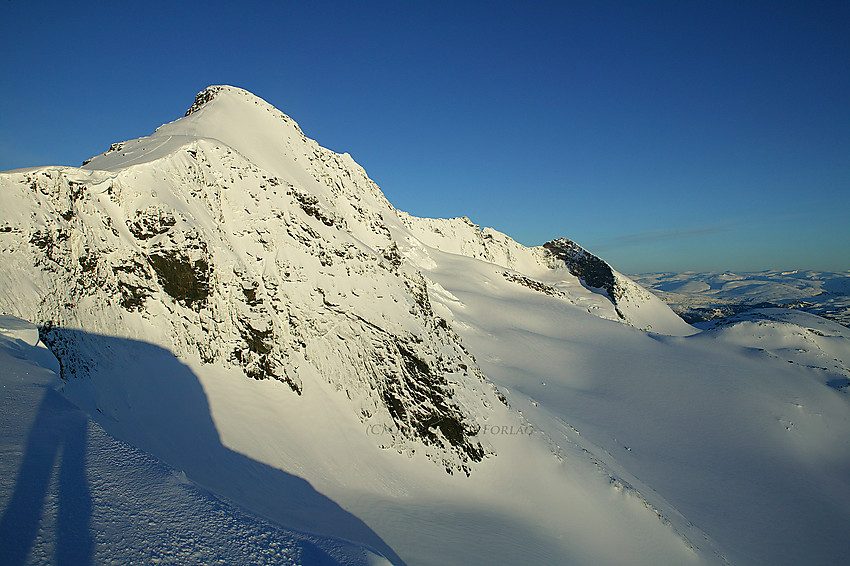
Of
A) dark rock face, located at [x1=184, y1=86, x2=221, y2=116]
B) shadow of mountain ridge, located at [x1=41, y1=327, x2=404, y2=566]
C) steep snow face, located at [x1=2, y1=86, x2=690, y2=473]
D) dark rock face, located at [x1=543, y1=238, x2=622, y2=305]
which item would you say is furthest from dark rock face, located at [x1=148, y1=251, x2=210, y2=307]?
dark rock face, located at [x1=543, y1=238, x2=622, y2=305]

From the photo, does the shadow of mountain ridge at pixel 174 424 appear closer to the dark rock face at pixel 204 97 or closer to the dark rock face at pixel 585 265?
the dark rock face at pixel 204 97

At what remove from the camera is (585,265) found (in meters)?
74.8

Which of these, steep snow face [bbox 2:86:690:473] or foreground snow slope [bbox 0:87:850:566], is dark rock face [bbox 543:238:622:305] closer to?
foreground snow slope [bbox 0:87:850:566]

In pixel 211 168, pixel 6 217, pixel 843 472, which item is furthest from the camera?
pixel 843 472

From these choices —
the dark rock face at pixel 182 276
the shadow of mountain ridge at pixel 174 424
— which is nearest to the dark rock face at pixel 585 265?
the shadow of mountain ridge at pixel 174 424

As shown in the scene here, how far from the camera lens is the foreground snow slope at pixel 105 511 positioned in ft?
13.7

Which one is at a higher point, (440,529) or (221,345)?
(221,345)

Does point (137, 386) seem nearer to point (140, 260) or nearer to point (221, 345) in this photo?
point (221, 345)

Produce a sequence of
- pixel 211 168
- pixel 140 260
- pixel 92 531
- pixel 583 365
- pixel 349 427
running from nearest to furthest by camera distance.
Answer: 1. pixel 92 531
2. pixel 140 260
3. pixel 349 427
4. pixel 211 168
5. pixel 583 365

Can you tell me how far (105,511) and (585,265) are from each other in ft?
260

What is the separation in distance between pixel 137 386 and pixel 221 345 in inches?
127

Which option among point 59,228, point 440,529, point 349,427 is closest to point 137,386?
point 59,228

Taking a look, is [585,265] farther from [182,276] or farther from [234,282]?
[182,276]

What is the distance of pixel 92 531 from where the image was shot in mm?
4367
